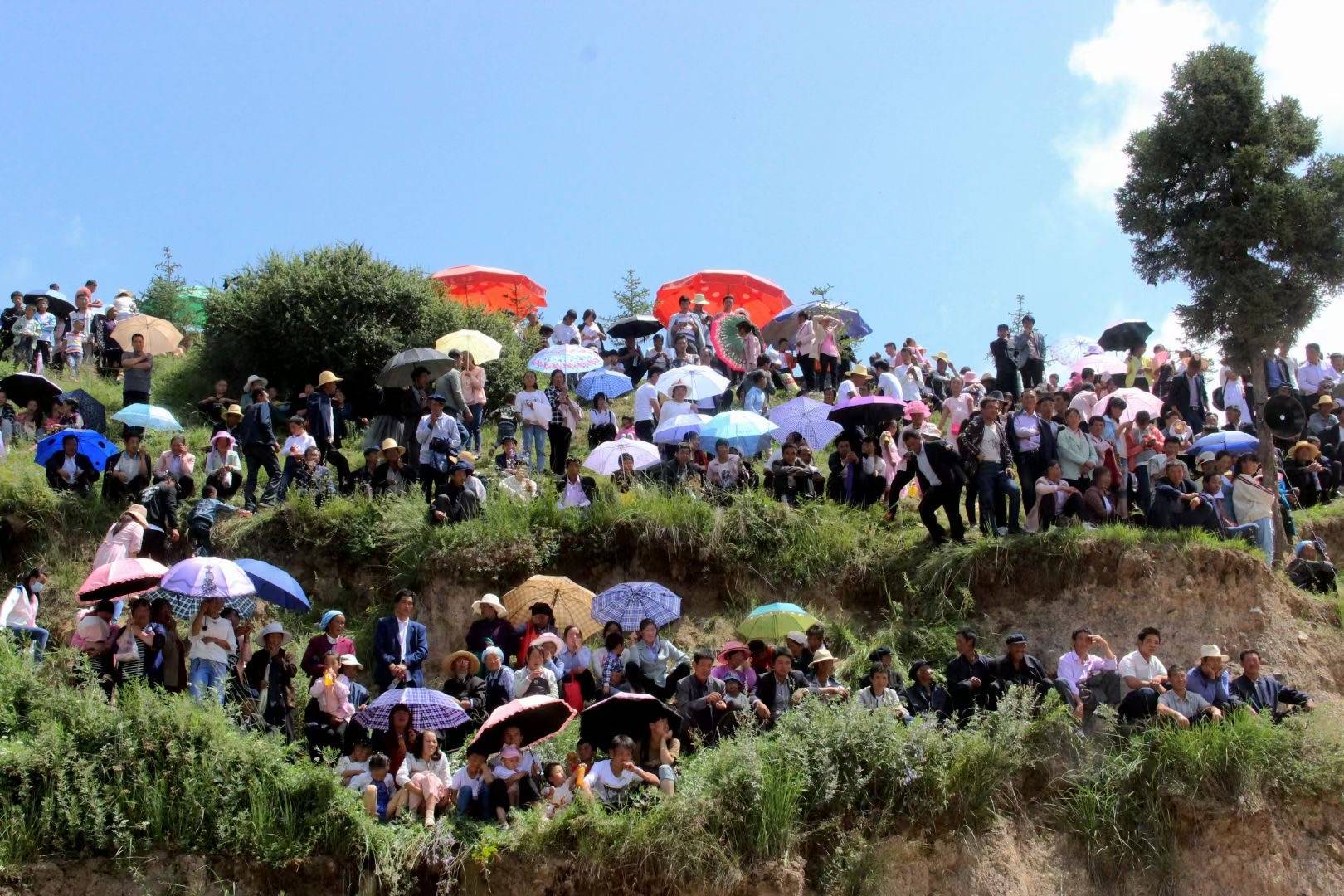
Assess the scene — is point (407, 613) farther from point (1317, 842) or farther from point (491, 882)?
point (1317, 842)

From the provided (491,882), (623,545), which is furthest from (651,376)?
(491,882)

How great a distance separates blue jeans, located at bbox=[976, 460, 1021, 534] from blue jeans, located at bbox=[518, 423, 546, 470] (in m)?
5.94

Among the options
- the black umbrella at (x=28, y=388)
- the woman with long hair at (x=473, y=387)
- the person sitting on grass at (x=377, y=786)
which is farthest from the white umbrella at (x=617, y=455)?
the black umbrella at (x=28, y=388)

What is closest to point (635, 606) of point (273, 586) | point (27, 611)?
point (273, 586)

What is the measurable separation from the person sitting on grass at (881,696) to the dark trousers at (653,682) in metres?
1.66

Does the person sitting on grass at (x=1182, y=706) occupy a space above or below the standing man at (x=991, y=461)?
below

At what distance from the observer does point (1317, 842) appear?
51.6ft

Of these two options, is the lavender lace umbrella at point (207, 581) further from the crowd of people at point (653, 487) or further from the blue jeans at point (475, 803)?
the blue jeans at point (475, 803)

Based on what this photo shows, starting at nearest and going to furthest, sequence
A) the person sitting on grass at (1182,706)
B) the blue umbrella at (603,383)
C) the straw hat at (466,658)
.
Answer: the person sitting on grass at (1182,706), the straw hat at (466,658), the blue umbrella at (603,383)

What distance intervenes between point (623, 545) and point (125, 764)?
22.8 feet

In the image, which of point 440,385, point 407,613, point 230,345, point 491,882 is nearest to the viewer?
point 491,882

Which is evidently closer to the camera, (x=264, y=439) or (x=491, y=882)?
(x=491, y=882)

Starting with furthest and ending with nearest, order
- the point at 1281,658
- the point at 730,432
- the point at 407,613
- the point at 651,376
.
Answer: the point at 651,376 → the point at 730,432 → the point at 1281,658 → the point at 407,613

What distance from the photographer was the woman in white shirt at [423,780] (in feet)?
46.9
